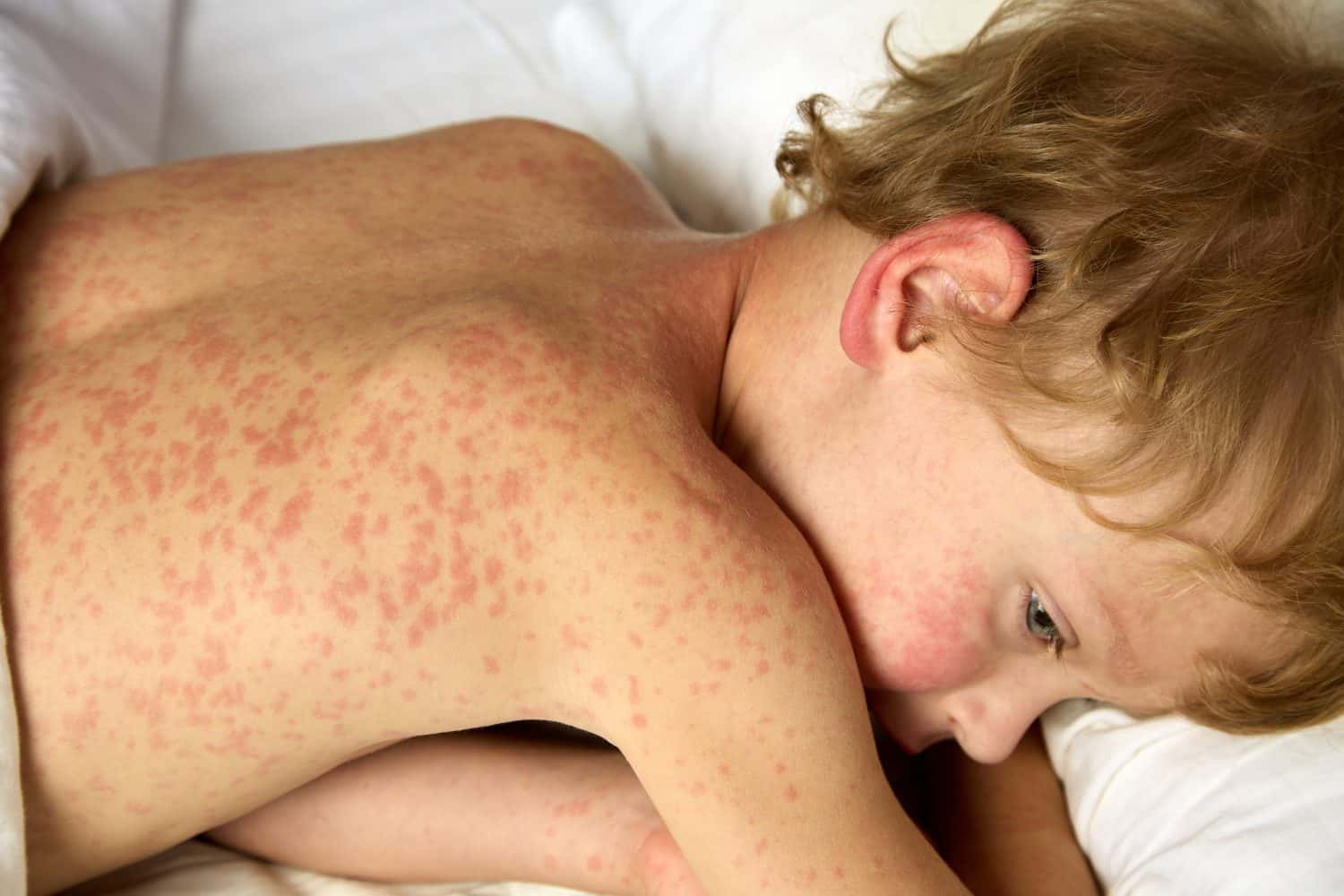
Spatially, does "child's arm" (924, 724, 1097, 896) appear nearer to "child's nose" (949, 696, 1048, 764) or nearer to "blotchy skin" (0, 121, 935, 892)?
"child's nose" (949, 696, 1048, 764)

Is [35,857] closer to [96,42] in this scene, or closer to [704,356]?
[704,356]

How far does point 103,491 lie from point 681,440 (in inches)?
15.8

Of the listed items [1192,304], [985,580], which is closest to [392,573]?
[985,580]

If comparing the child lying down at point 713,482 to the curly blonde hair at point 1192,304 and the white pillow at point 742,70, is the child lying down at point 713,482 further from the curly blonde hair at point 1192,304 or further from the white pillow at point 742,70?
the white pillow at point 742,70

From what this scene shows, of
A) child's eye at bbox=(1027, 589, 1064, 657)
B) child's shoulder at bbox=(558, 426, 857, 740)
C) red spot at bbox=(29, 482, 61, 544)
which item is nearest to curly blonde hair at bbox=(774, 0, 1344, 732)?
child's eye at bbox=(1027, 589, 1064, 657)

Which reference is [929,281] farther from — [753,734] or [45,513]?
[45,513]

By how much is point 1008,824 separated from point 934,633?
0.78 feet

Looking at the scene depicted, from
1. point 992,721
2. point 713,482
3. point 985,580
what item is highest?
point 713,482

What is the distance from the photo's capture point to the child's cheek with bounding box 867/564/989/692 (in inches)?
37.6

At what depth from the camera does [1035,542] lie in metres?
0.93

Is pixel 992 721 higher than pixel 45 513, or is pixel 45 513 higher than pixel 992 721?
pixel 45 513

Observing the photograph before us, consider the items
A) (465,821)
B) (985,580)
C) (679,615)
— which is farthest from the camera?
(465,821)

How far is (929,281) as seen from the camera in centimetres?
95

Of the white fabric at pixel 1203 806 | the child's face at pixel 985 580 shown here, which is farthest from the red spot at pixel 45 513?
the white fabric at pixel 1203 806
